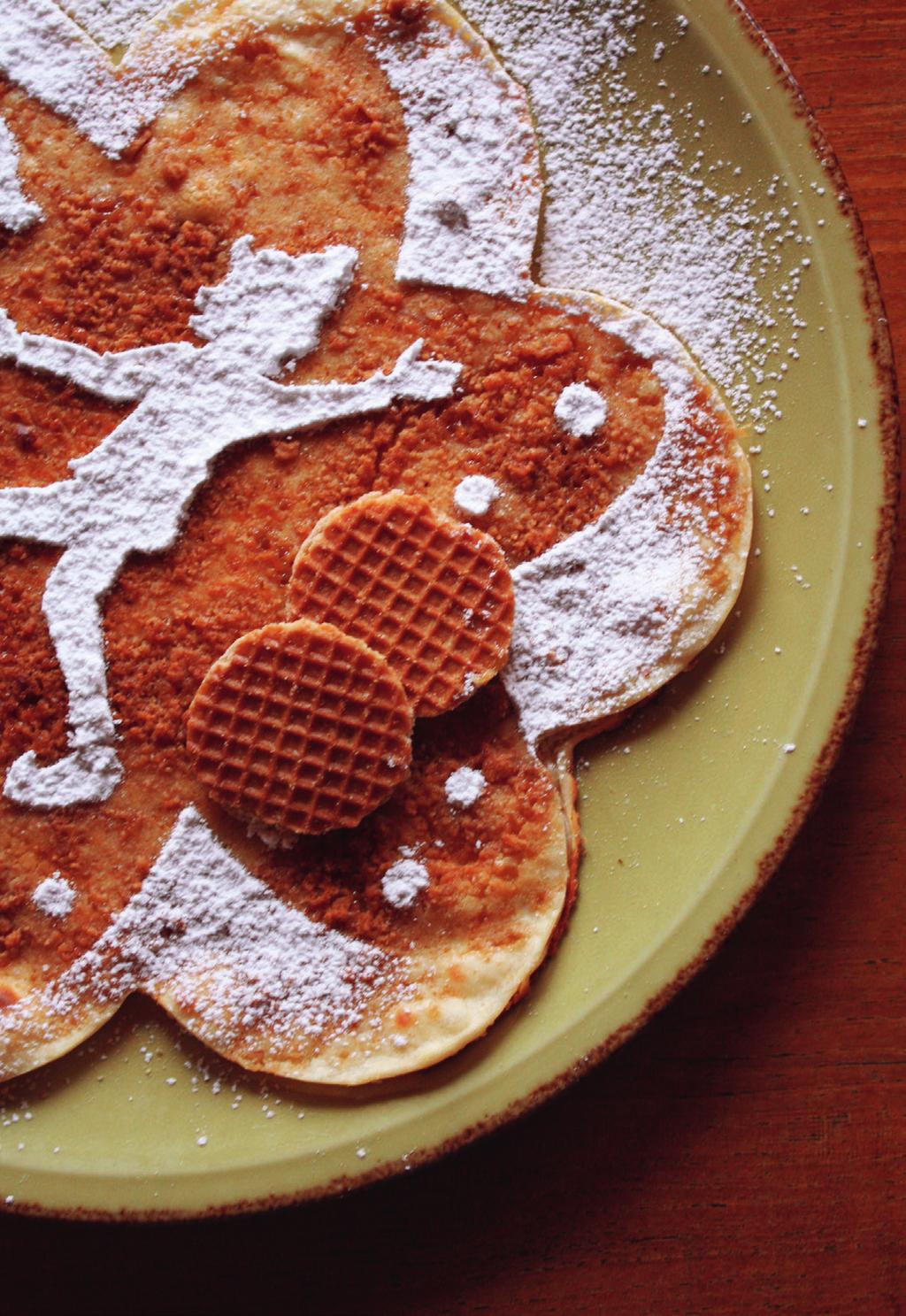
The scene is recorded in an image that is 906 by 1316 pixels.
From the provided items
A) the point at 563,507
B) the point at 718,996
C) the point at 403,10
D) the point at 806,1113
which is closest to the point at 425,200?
the point at 403,10

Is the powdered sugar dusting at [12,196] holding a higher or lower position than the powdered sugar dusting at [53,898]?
higher

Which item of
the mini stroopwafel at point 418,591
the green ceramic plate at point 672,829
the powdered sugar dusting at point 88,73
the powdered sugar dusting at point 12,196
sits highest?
the powdered sugar dusting at point 88,73

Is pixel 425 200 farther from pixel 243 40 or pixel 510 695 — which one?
pixel 510 695

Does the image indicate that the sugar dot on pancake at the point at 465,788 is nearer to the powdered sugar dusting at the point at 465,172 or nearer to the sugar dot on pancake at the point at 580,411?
the sugar dot on pancake at the point at 580,411

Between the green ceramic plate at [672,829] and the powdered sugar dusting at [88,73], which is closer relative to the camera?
the green ceramic plate at [672,829]

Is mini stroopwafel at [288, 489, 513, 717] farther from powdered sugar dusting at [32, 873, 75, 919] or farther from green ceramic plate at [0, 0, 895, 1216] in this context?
powdered sugar dusting at [32, 873, 75, 919]

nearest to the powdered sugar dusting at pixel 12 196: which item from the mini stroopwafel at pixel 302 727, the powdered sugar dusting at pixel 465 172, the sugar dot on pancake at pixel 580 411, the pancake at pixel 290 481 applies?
the pancake at pixel 290 481
